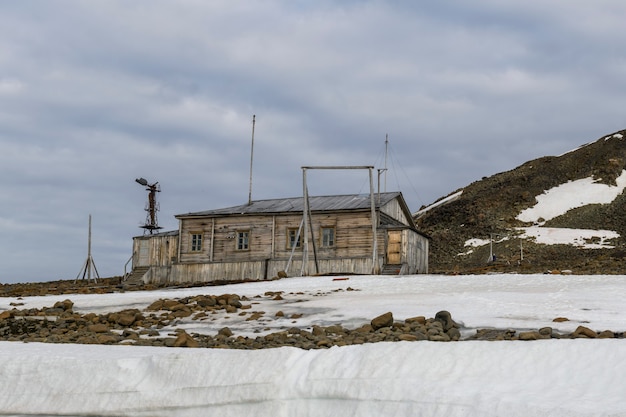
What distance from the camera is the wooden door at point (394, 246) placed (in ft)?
120

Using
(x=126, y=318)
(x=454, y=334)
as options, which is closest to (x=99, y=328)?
(x=126, y=318)

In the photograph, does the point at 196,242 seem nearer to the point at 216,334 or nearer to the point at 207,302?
the point at 207,302

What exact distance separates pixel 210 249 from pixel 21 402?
99.9 ft

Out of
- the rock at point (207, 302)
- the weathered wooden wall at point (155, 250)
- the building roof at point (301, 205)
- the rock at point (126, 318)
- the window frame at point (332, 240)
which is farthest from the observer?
the weathered wooden wall at point (155, 250)

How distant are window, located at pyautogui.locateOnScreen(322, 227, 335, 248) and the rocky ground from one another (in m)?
16.8

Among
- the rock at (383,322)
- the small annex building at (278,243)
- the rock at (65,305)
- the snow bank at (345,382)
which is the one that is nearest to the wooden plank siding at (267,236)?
the small annex building at (278,243)

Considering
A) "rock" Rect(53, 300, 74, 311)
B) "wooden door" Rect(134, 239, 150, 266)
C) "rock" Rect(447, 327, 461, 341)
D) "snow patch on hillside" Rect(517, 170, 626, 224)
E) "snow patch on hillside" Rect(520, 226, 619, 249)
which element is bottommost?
"rock" Rect(447, 327, 461, 341)

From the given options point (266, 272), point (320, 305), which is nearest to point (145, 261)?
point (266, 272)

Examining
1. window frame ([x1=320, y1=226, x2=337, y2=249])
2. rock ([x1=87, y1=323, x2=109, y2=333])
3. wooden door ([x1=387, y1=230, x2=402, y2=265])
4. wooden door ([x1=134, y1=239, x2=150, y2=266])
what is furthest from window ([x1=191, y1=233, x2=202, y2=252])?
rock ([x1=87, y1=323, x2=109, y2=333])

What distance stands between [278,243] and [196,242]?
4910 millimetres

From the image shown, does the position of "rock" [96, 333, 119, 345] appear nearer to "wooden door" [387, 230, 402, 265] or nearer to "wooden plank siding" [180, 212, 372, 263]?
"wooden plank siding" [180, 212, 372, 263]

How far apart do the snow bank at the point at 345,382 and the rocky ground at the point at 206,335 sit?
3.12 meters

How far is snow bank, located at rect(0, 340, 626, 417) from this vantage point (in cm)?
727

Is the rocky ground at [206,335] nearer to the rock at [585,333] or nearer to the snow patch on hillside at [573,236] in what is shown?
the rock at [585,333]
